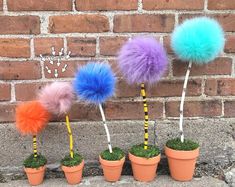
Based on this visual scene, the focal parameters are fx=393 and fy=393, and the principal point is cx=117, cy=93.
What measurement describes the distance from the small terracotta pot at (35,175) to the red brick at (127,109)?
0.34 meters

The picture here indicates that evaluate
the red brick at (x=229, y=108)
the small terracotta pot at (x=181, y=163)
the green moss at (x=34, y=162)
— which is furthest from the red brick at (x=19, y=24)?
the red brick at (x=229, y=108)

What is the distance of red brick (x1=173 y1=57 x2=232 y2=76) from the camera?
1.59 meters

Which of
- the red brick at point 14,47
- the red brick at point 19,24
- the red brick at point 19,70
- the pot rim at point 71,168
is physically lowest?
the pot rim at point 71,168

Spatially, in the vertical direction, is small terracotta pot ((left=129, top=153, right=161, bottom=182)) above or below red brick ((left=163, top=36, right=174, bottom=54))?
below

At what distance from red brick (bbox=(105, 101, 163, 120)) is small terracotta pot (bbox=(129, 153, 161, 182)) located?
167 millimetres

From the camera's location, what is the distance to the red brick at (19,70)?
5.03ft

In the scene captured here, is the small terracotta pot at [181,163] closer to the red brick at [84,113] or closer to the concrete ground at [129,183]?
the concrete ground at [129,183]

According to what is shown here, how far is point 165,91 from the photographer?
1.60 meters

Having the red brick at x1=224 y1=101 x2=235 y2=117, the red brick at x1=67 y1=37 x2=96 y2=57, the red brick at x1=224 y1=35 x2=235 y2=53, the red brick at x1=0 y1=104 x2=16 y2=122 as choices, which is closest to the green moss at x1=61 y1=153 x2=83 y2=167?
the red brick at x1=0 y1=104 x2=16 y2=122

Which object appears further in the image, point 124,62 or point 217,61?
point 217,61

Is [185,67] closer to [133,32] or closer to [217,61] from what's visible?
[217,61]

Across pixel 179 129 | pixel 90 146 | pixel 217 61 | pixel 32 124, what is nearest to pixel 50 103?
pixel 32 124

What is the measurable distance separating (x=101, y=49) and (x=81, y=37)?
91mm

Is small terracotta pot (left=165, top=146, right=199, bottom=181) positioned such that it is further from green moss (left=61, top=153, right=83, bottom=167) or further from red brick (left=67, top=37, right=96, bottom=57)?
red brick (left=67, top=37, right=96, bottom=57)
